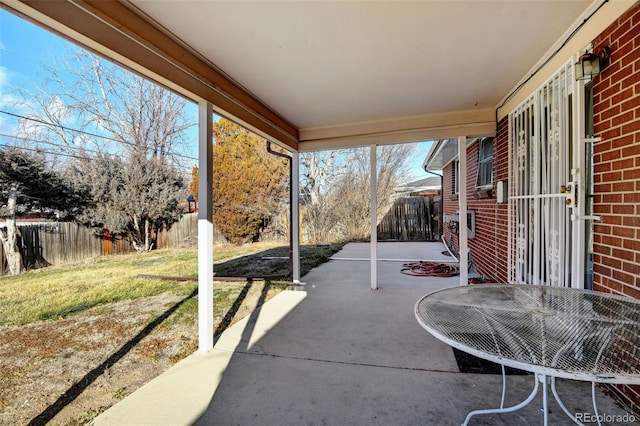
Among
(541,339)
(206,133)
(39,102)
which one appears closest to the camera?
(541,339)

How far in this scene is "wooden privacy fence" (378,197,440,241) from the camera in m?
12.4

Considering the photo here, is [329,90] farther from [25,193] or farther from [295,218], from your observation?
[25,193]

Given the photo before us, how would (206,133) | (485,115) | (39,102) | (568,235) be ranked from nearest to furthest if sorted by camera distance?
1. (568,235)
2. (206,133)
3. (485,115)
4. (39,102)

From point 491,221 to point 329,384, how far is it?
12.0 ft

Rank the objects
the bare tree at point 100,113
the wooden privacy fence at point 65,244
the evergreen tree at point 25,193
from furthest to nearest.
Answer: the bare tree at point 100,113
the wooden privacy fence at point 65,244
the evergreen tree at point 25,193

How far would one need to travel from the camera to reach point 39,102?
802cm

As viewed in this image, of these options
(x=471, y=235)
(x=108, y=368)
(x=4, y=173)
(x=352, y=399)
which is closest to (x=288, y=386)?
(x=352, y=399)

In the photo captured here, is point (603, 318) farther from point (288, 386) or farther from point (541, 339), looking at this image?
point (288, 386)

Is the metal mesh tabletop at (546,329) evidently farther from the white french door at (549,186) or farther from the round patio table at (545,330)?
the white french door at (549,186)

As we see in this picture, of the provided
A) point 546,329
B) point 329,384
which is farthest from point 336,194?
point 546,329

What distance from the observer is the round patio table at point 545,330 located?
38.9 inches

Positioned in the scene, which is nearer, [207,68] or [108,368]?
[108,368]

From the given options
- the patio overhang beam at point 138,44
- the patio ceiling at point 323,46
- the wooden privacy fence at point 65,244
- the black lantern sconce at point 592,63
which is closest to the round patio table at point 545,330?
the black lantern sconce at point 592,63

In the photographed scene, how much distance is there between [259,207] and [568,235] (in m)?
10.0
